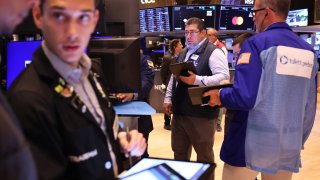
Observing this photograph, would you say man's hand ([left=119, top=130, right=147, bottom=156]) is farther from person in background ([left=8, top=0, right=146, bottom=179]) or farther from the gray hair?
the gray hair

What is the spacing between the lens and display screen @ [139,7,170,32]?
7453 mm

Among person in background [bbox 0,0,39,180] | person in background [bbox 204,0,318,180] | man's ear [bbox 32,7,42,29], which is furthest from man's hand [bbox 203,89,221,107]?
person in background [bbox 0,0,39,180]

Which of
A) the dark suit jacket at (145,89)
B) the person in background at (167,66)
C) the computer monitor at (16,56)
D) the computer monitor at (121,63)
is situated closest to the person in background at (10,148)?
the computer monitor at (121,63)

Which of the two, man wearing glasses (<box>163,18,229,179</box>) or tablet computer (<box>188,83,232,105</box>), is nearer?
tablet computer (<box>188,83,232,105</box>)

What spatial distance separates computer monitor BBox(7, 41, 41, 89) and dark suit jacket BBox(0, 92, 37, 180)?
58.5 inches

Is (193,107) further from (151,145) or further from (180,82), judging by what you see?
(151,145)

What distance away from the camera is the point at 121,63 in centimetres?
203

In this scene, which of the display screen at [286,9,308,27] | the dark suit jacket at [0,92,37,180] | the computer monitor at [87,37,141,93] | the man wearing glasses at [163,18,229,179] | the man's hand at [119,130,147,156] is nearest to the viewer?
the dark suit jacket at [0,92,37,180]

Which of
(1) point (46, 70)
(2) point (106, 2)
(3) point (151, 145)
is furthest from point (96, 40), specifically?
(3) point (151, 145)

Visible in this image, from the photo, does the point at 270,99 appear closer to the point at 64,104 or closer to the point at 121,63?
the point at 121,63

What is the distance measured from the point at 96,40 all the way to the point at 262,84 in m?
1.05

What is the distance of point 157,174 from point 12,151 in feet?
1.82

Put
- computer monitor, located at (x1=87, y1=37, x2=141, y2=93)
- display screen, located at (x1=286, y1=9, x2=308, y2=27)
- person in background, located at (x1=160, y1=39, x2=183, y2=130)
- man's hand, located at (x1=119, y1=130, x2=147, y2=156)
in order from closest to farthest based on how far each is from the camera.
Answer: man's hand, located at (x1=119, y1=130, x2=147, y2=156) → computer monitor, located at (x1=87, y1=37, x2=141, y2=93) → person in background, located at (x1=160, y1=39, x2=183, y2=130) → display screen, located at (x1=286, y1=9, x2=308, y2=27)

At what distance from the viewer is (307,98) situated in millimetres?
2316
